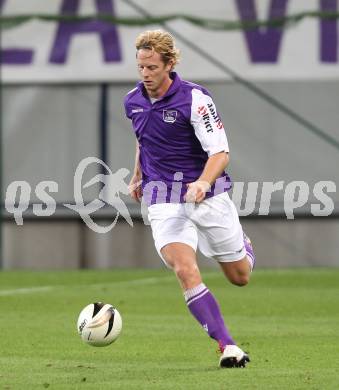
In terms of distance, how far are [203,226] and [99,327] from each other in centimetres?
96

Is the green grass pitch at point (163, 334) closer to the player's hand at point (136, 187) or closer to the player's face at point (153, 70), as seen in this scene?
the player's hand at point (136, 187)

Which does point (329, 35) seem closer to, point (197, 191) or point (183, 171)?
point (183, 171)

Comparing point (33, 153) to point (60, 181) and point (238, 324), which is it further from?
point (238, 324)

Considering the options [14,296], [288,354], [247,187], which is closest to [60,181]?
[247,187]

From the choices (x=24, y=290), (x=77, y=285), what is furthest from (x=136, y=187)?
(x=77, y=285)

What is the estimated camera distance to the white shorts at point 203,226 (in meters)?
9.19

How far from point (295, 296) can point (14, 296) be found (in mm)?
3047

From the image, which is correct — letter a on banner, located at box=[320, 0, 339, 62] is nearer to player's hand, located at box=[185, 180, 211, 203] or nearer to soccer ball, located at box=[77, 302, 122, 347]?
soccer ball, located at box=[77, 302, 122, 347]

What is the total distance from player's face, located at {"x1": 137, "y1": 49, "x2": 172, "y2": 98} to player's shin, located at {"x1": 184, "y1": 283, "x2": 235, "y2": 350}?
1349 millimetres

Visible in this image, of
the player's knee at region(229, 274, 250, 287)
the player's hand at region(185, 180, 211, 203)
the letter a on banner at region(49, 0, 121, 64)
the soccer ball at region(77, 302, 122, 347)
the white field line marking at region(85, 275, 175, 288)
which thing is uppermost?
the player's hand at region(185, 180, 211, 203)

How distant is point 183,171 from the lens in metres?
9.37

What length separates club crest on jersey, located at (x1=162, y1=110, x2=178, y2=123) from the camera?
9250mm

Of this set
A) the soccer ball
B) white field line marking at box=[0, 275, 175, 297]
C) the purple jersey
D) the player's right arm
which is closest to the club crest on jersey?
the purple jersey

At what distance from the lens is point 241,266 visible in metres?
9.64
